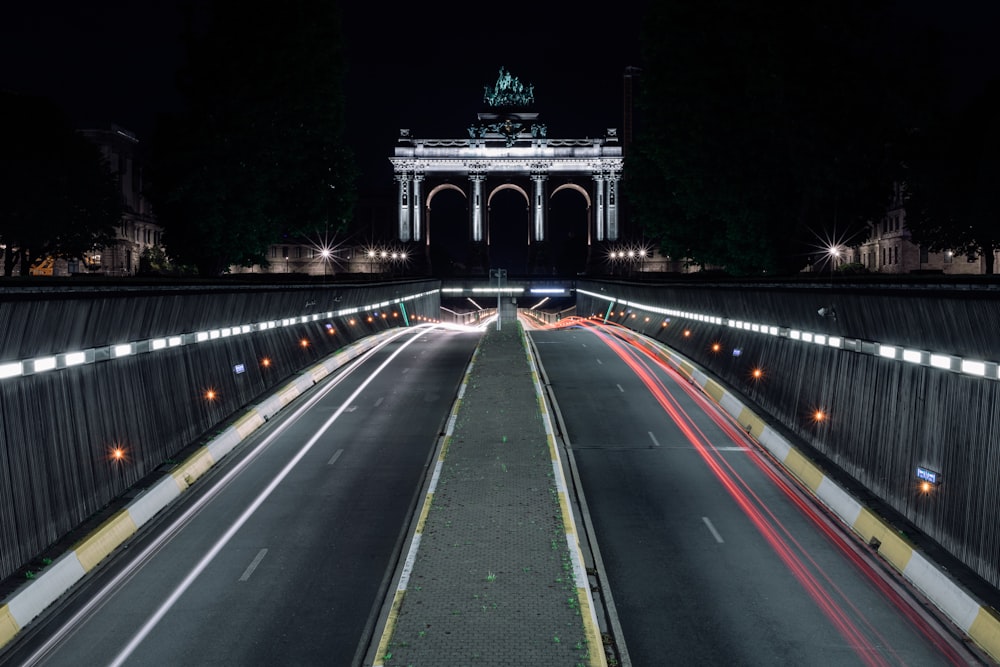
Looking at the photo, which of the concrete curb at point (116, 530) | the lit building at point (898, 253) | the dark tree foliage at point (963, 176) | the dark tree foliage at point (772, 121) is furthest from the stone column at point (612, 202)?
the concrete curb at point (116, 530)

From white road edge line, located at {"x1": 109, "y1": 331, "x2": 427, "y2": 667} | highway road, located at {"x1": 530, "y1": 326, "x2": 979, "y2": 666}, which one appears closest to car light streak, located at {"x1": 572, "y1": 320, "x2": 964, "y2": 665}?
highway road, located at {"x1": 530, "y1": 326, "x2": 979, "y2": 666}

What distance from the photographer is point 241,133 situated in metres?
42.5

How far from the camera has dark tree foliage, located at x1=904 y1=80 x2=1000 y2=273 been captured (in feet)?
154

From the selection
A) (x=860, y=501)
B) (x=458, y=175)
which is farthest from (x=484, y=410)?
(x=458, y=175)

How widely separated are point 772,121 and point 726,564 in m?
30.7

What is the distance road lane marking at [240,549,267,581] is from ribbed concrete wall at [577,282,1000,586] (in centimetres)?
1068

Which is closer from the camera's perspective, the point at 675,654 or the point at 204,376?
the point at 675,654

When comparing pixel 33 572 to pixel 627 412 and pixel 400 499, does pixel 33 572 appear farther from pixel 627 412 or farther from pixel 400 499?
pixel 627 412

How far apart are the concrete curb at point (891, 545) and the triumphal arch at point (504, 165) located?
126928mm

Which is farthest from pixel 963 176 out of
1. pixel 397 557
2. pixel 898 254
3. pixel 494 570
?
pixel 898 254

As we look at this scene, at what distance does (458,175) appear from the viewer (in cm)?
15088

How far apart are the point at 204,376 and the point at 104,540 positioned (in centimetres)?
780

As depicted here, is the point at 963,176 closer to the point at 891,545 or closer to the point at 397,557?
the point at 891,545

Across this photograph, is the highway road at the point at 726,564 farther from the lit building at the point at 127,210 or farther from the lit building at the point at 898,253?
the lit building at the point at 127,210
